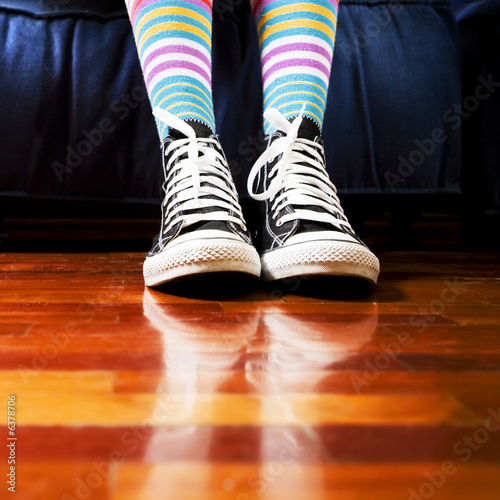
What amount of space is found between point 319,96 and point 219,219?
234 millimetres

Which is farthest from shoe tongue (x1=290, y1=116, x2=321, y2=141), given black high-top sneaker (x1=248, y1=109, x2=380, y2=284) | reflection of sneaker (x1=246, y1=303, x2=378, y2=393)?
reflection of sneaker (x1=246, y1=303, x2=378, y2=393)

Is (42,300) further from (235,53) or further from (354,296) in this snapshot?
(235,53)

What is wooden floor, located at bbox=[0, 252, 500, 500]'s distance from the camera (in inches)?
7.6

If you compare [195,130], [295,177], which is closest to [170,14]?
[195,130]

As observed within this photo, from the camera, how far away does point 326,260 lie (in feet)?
1.62

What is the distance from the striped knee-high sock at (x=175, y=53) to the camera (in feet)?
2.00

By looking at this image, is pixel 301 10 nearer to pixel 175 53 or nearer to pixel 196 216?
pixel 175 53

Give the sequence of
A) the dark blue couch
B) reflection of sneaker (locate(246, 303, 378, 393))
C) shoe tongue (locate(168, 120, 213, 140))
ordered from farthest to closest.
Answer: the dark blue couch → shoe tongue (locate(168, 120, 213, 140)) → reflection of sneaker (locate(246, 303, 378, 393))

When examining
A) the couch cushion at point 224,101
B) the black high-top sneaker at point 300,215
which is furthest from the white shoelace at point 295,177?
the couch cushion at point 224,101

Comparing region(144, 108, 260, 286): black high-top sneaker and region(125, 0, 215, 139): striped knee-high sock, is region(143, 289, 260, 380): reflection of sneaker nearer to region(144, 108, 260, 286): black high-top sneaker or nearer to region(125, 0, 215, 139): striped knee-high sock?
region(144, 108, 260, 286): black high-top sneaker

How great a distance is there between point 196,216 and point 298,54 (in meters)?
0.27

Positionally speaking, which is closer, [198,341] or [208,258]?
[198,341]

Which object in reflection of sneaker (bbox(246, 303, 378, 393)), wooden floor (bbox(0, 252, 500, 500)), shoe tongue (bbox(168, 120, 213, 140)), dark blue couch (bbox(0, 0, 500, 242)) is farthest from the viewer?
dark blue couch (bbox(0, 0, 500, 242))

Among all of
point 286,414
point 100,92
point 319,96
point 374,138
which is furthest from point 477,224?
point 286,414
